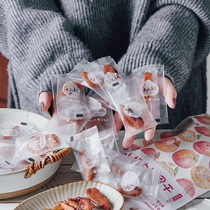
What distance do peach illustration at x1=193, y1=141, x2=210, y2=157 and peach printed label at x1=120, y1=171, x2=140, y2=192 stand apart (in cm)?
19

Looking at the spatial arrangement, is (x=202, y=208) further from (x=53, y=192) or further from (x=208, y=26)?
(x=208, y=26)

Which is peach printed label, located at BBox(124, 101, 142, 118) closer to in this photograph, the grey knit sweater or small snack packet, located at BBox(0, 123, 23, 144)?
the grey knit sweater

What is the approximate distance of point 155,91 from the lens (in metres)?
0.56

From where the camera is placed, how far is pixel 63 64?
61 cm

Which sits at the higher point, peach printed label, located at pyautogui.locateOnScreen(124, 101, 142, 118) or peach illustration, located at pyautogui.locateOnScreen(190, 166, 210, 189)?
peach printed label, located at pyautogui.locateOnScreen(124, 101, 142, 118)

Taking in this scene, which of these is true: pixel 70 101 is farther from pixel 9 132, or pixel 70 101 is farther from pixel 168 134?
pixel 168 134

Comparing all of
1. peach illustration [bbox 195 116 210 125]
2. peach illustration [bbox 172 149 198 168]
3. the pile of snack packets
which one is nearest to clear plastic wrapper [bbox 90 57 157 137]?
the pile of snack packets

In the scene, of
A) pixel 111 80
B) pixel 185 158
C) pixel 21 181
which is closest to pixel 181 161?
pixel 185 158

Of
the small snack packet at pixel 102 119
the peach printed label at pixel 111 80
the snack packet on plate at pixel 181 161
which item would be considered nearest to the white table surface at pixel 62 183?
Answer: the snack packet on plate at pixel 181 161

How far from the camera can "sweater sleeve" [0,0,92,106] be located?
62 cm

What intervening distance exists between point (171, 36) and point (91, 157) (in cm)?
40

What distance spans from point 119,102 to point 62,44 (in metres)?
0.24

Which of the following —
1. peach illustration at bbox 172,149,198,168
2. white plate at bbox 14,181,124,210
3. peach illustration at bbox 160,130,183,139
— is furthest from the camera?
peach illustration at bbox 160,130,183,139

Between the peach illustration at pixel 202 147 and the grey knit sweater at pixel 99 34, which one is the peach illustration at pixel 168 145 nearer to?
the peach illustration at pixel 202 147
